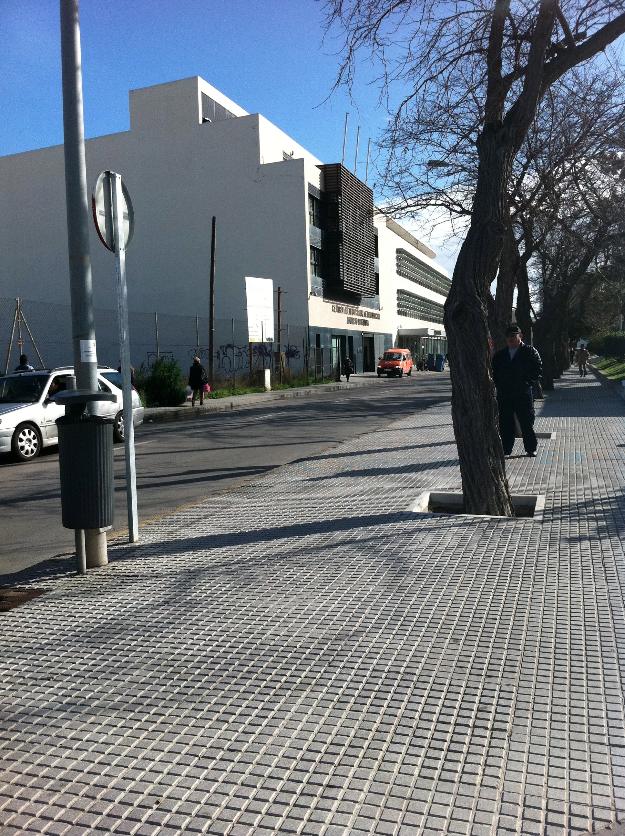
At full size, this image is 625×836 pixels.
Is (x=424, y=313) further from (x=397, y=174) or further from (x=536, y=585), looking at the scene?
(x=536, y=585)

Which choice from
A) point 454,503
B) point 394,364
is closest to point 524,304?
point 454,503

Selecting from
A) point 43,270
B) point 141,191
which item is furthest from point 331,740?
point 43,270

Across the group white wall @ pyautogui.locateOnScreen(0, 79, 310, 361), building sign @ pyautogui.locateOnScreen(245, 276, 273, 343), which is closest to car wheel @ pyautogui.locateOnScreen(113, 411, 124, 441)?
building sign @ pyautogui.locateOnScreen(245, 276, 273, 343)

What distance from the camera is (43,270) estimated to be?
48.1 m

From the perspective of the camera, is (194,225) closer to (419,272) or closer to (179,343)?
(179,343)

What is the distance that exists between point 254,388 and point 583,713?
3185 centimetres

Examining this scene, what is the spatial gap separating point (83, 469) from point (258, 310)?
29618mm

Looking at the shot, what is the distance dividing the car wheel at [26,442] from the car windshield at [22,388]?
65 centimetres

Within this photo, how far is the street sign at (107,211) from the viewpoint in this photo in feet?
18.6

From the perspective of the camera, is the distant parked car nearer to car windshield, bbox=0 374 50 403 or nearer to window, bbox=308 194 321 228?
window, bbox=308 194 321 228

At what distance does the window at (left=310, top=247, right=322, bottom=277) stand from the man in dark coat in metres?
36.5

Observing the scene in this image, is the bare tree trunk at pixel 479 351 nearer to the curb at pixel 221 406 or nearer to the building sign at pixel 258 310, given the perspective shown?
the curb at pixel 221 406

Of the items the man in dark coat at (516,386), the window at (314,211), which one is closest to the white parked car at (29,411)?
the man in dark coat at (516,386)

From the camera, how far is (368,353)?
62.2 metres
